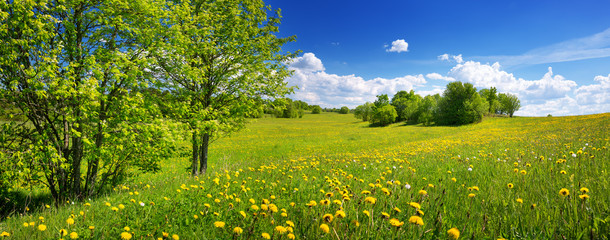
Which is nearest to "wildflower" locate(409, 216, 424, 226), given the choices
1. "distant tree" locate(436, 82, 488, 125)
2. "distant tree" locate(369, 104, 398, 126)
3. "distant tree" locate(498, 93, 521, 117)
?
"distant tree" locate(436, 82, 488, 125)

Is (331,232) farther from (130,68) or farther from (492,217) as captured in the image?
(130,68)

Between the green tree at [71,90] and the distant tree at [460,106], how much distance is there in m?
58.8

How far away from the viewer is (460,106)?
178 ft

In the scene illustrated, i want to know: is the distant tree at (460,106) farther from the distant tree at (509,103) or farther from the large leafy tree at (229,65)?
the large leafy tree at (229,65)

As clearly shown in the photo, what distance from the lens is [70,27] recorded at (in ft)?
19.0

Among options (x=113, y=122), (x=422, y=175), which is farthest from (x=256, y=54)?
(x=422, y=175)

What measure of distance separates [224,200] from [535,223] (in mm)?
4109

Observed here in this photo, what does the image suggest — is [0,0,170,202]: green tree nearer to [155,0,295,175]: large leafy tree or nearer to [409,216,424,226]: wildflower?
[155,0,295,175]: large leafy tree

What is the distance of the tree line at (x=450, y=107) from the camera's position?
5169 centimetres

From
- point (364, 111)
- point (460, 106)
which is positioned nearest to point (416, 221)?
point (460, 106)

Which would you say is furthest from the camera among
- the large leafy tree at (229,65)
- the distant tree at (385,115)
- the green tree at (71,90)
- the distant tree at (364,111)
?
the distant tree at (364,111)

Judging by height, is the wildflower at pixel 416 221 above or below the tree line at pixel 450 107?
below

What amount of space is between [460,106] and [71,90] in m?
63.4

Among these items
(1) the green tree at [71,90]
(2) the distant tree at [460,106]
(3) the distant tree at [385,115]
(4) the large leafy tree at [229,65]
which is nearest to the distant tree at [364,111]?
(3) the distant tree at [385,115]
